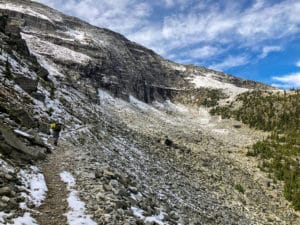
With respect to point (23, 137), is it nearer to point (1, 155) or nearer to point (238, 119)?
point (1, 155)

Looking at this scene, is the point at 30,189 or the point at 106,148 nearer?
the point at 30,189

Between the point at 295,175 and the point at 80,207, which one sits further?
the point at 295,175

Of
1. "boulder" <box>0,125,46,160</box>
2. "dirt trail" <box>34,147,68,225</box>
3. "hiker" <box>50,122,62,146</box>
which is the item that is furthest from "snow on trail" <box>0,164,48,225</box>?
"hiker" <box>50,122,62,146</box>

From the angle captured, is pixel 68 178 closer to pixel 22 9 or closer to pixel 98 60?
pixel 98 60

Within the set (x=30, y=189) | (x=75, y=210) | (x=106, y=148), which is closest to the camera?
(x=75, y=210)

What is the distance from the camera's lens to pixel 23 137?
17.4 metres

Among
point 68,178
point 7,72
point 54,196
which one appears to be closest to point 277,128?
point 7,72

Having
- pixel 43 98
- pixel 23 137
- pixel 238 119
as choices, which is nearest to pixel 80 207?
pixel 23 137

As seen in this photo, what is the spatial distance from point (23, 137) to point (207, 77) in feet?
311

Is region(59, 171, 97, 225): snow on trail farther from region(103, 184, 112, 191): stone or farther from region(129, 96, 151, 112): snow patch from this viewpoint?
region(129, 96, 151, 112): snow patch

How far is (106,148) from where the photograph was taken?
83.7ft

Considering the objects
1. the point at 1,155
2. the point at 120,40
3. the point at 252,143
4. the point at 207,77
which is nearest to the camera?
the point at 1,155

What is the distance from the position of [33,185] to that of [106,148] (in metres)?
12.8

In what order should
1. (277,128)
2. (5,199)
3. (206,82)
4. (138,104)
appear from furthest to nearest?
1. (206,82)
2. (138,104)
3. (277,128)
4. (5,199)
